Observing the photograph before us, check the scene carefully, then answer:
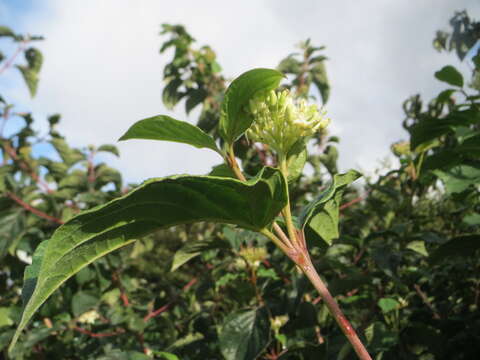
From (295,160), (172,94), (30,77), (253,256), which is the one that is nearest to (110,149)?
(172,94)

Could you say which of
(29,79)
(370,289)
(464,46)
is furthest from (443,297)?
(464,46)

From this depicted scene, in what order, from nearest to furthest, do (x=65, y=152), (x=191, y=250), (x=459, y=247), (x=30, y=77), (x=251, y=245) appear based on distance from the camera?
(x=459, y=247), (x=191, y=250), (x=251, y=245), (x=65, y=152), (x=30, y=77)

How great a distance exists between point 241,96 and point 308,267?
0.26 metres

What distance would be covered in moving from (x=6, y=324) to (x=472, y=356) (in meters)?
1.90

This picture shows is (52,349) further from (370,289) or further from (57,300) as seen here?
(370,289)

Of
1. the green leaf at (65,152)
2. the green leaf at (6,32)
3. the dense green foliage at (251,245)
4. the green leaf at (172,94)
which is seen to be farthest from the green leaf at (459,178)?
the green leaf at (6,32)

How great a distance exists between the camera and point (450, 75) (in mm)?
1388

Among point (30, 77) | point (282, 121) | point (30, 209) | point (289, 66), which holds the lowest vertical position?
point (282, 121)

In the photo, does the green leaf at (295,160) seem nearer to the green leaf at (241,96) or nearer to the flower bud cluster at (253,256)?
the green leaf at (241,96)

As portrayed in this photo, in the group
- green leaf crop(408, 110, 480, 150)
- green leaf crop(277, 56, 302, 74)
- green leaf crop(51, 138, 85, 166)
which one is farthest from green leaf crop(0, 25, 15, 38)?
green leaf crop(408, 110, 480, 150)

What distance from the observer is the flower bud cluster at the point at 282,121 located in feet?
2.26

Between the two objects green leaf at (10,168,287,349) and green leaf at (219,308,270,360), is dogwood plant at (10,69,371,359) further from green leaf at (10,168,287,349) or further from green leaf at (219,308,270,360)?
green leaf at (219,308,270,360)

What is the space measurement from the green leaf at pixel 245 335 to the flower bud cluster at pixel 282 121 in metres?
0.66

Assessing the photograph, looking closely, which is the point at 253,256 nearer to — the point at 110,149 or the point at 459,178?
the point at 459,178
